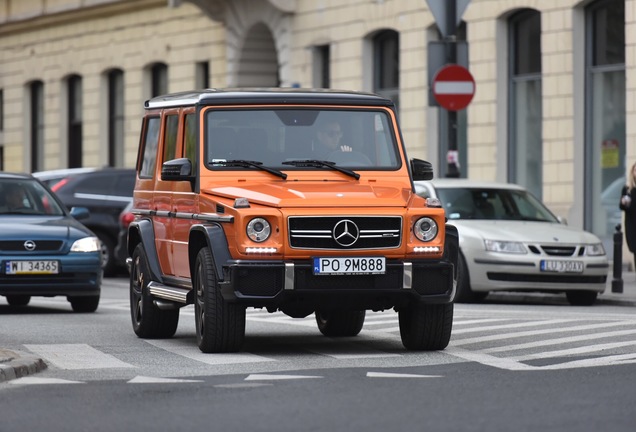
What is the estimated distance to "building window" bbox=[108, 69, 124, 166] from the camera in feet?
139

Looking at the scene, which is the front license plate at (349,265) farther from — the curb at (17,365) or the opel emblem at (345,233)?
the curb at (17,365)

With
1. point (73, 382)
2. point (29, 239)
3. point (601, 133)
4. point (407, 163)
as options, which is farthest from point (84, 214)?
point (601, 133)

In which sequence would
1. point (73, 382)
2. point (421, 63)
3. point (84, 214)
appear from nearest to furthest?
1. point (73, 382)
2. point (84, 214)
3. point (421, 63)

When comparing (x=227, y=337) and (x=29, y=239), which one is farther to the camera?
(x=29, y=239)

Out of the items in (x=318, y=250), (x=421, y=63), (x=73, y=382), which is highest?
(x=421, y=63)

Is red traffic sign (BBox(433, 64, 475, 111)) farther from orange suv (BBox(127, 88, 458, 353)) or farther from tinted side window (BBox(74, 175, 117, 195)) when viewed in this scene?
orange suv (BBox(127, 88, 458, 353))

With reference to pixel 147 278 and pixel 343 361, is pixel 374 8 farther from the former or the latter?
pixel 343 361

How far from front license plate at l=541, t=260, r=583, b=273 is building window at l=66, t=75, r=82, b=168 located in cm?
2607

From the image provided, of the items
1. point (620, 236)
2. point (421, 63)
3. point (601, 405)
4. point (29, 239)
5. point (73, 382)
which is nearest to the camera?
point (601, 405)

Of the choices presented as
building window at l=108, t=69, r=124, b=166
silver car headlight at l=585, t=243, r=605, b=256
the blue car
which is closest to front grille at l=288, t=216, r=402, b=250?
the blue car

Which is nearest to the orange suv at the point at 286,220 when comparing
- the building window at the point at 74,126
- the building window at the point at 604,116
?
the building window at the point at 604,116

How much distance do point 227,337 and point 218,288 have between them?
388mm

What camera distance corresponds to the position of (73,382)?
1135 cm

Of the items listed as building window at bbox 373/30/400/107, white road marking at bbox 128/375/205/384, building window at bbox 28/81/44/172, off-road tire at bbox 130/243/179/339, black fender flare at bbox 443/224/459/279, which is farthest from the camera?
building window at bbox 28/81/44/172
